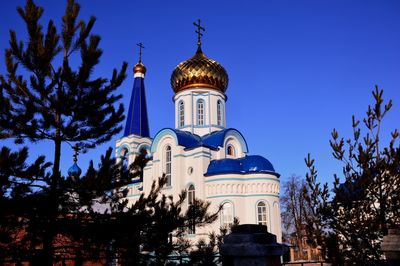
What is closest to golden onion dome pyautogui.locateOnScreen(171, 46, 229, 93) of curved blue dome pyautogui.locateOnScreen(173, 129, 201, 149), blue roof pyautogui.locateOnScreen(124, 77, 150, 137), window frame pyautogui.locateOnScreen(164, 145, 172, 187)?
curved blue dome pyautogui.locateOnScreen(173, 129, 201, 149)

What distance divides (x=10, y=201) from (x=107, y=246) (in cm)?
182

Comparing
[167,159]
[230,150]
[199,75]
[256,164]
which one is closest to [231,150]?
[230,150]

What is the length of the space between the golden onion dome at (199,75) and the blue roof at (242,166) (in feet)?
20.7

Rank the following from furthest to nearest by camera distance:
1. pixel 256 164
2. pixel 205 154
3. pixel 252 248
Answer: pixel 205 154 → pixel 256 164 → pixel 252 248

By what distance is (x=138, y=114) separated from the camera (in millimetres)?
28250

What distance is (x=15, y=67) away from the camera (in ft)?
22.8

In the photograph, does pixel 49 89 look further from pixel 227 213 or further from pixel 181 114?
pixel 181 114

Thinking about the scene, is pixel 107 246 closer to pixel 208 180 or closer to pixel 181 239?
pixel 181 239

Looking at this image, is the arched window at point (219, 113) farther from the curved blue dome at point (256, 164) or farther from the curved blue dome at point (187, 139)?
the curved blue dome at point (256, 164)

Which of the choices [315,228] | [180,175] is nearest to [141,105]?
[180,175]

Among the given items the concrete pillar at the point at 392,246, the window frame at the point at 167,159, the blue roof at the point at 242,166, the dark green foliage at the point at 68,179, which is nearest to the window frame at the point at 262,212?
the blue roof at the point at 242,166

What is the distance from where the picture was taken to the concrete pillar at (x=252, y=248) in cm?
349

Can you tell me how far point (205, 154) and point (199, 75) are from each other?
6.32 m

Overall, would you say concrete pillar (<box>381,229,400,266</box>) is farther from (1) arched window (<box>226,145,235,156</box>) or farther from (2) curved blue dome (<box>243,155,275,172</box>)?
(1) arched window (<box>226,145,235,156</box>)
